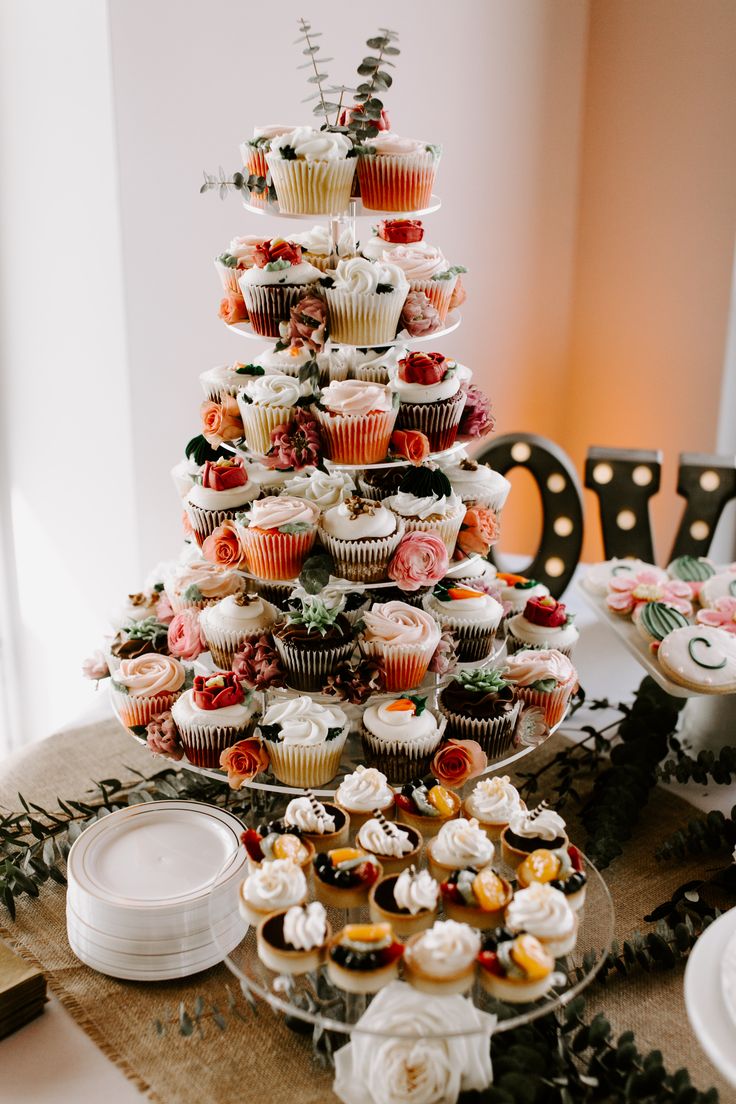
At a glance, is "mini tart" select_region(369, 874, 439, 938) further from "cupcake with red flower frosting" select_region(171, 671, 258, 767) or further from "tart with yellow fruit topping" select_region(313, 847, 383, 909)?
"cupcake with red flower frosting" select_region(171, 671, 258, 767)

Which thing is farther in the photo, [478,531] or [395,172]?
[478,531]

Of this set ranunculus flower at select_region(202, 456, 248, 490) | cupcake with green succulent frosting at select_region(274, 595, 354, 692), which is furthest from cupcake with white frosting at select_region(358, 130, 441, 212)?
cupcake with green succulent frosting at select_region(274, 595, 354, 692)

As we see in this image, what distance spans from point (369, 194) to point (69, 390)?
1.37 metres

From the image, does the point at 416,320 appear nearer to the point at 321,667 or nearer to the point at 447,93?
the point at 321,667

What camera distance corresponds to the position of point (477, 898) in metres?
1.34

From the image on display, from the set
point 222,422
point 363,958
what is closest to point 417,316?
point 222,422

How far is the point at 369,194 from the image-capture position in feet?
5.46

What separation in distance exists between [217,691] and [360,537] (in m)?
0.33

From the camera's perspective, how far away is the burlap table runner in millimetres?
1366

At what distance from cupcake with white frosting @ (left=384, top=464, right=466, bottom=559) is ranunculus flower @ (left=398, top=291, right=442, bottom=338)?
22 centimetres

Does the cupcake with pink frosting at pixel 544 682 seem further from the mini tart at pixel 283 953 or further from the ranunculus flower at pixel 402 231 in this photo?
the ranunculus flower at pixel 402 231

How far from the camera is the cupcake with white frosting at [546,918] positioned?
130cm

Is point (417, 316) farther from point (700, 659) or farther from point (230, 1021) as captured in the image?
point (230, 1021)

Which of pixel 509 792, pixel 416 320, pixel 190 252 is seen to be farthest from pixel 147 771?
pixel 190 252
